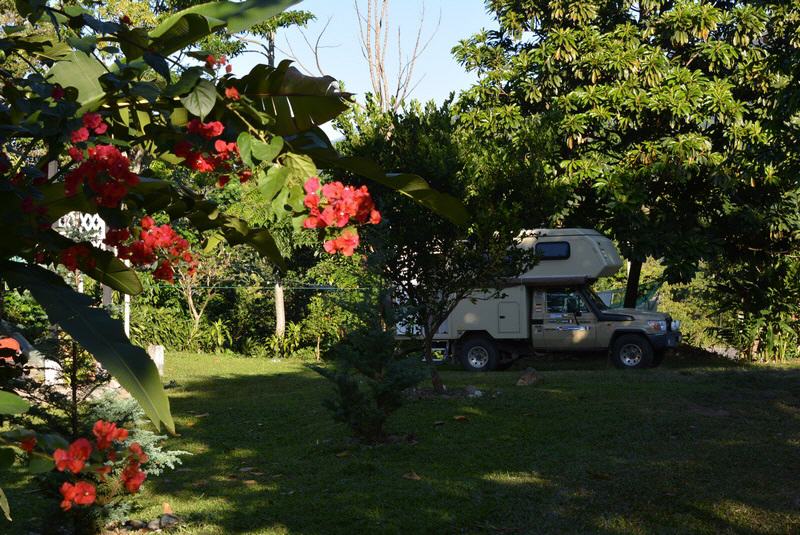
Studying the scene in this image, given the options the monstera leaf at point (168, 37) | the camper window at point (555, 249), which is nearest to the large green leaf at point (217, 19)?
the monstera leaf at point (168, 37)

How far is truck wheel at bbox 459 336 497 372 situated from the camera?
17.8m

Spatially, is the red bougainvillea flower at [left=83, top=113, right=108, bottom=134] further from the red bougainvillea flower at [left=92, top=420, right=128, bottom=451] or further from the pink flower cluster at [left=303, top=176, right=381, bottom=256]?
the red bougainvillea flower at [left=92, top=420, right=128, bottom=451]

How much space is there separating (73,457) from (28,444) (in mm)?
110

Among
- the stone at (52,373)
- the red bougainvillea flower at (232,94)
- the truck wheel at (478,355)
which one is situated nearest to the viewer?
the red bougainvillea flower at (232,94)

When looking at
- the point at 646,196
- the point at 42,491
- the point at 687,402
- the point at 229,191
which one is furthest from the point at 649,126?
the point at 42,491

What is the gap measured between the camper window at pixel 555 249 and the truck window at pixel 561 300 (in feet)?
2.38

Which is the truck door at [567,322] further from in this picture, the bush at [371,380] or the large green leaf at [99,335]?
the large green leaf at [99,335]

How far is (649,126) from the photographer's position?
1800cm

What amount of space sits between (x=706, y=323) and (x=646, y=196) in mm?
5223

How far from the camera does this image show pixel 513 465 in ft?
26.6

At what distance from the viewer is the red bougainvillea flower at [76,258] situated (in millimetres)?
2596

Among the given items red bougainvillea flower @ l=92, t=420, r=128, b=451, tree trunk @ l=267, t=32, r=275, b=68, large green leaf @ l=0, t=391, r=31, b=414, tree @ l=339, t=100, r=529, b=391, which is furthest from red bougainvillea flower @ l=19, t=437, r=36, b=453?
tree trunk @ l=267, t=32, r=275, b=68

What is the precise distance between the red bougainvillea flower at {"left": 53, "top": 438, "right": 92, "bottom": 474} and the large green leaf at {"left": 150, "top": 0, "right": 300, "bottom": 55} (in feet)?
3.43

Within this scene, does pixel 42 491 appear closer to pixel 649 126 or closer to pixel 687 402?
pixel 687 402
